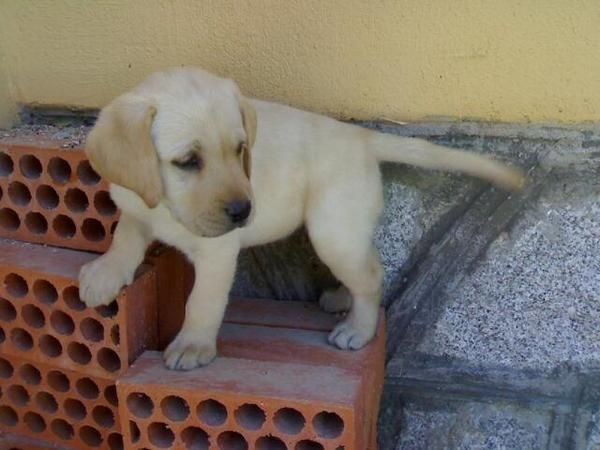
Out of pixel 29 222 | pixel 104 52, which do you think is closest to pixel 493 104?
pixel 104 52

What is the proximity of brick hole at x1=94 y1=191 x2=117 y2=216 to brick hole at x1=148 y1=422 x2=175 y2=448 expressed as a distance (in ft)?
2.35

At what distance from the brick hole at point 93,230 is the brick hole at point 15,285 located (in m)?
0.24

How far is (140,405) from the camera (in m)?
2.21

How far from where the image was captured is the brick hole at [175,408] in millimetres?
2154

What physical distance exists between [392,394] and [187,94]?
1.34 m

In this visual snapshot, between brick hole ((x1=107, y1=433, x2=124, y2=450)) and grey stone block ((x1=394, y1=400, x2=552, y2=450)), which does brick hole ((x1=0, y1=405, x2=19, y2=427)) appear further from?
grey stone block ((x1=394, y1=400, x2=552, y2=450))

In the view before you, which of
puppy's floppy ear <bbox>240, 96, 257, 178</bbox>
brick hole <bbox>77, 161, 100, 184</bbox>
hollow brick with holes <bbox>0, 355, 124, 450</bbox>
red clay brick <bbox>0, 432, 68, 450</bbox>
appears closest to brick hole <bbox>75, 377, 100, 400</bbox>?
hollow brick with holes <bbox>0, 355, 124, 450</bbox>

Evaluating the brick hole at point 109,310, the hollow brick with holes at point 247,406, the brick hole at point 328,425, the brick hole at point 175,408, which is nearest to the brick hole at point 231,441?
the hollow brick with holes at point 247,406

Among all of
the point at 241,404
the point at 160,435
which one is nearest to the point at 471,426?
the point at 241,404

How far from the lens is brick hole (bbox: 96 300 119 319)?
234 cm

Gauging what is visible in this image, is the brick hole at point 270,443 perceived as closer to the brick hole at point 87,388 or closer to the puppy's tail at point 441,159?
the brick hole at point 87,388

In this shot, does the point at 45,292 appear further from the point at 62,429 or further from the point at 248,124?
the point at 248,124

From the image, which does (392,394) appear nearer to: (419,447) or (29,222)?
(419,447)

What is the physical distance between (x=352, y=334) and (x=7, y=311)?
1.08m
